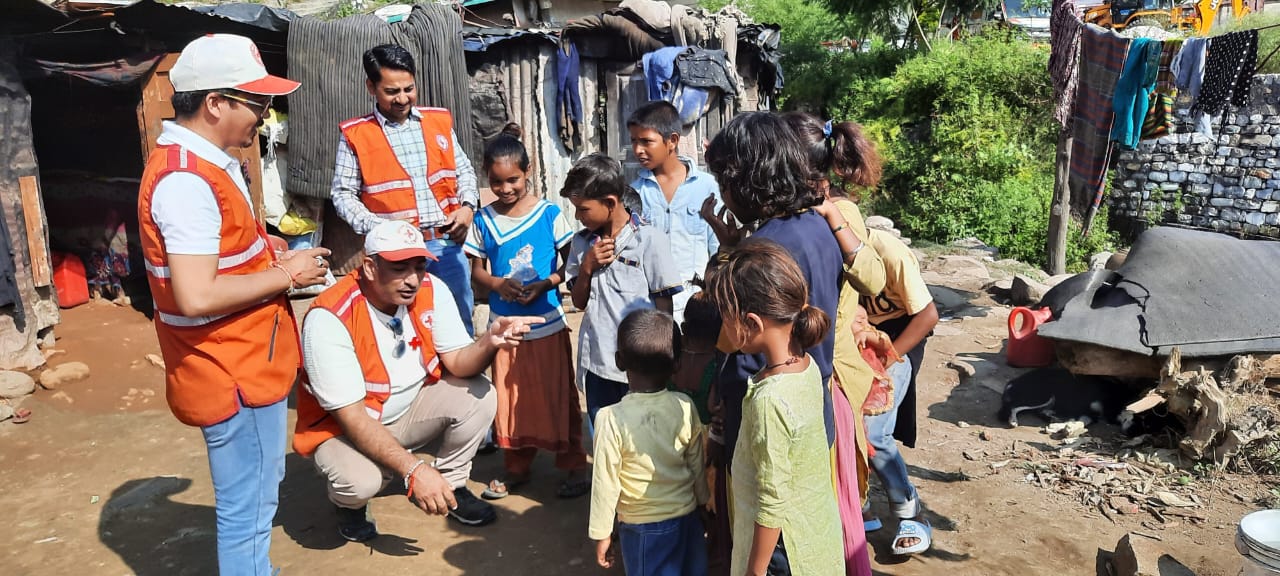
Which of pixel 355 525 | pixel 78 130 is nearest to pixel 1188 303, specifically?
pixel 355 525

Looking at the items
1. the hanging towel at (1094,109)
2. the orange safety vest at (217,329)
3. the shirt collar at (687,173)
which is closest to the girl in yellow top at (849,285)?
the shirt collar at (687,173)

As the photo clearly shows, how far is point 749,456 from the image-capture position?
86.0 inches

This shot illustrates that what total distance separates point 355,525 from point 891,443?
2.15 m

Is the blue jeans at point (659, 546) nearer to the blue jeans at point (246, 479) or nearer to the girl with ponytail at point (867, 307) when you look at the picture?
the girl with ponytail at point (867, 307)

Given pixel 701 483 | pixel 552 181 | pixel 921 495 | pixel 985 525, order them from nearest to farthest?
1. pixel 701 483
2. pixel 985 525
3. pixel 921 495
4. pixel 552 181

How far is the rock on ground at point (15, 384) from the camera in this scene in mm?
5172

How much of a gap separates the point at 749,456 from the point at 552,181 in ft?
19.5

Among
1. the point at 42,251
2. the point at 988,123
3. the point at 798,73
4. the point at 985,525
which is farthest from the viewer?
the point at 798,73

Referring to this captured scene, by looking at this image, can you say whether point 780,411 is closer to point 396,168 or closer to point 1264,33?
point 396,168

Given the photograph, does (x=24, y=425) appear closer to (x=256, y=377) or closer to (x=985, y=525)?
(x=256, y=377)

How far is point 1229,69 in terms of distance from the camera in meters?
5.81

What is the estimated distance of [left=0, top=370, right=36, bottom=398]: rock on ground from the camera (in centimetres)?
517

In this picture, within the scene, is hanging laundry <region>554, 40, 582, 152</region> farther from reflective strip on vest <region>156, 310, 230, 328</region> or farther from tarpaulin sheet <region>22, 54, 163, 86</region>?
reflective strip on vest <region>156, 310, 230, 328</region>

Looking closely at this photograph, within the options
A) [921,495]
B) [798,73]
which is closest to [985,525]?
[921,495]
